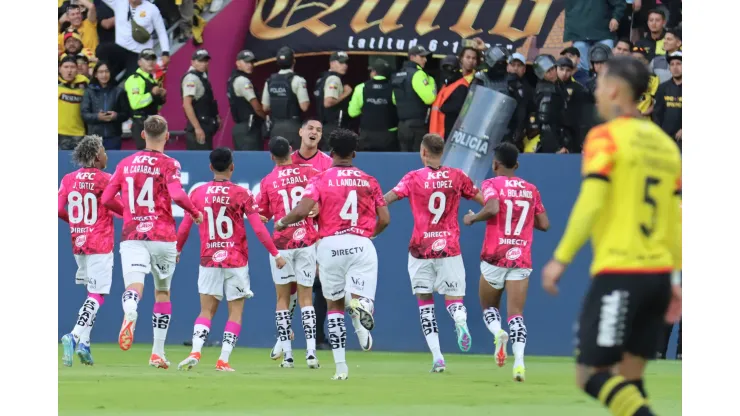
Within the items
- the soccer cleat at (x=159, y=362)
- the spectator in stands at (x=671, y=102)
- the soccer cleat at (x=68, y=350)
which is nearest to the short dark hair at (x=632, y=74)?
the soccer cleat at (x=159, y=362)

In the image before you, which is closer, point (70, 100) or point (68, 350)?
point (68, 350)

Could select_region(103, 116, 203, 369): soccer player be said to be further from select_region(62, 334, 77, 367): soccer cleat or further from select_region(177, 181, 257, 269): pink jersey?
select_region(62, 334, 77, 367): soccer cleat

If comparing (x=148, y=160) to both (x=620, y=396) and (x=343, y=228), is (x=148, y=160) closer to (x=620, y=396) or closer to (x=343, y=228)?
(x=343, y=228)

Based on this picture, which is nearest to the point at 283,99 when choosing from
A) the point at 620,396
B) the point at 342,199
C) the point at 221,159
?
the point at 221,159

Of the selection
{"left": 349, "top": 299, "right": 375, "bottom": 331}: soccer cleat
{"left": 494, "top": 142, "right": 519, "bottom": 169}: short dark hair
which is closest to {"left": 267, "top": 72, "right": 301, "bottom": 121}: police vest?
{"left": 494, "top": 142, "right": 519, "bottom": 169}: short dark hair

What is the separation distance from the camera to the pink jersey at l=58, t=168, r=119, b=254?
Answer: 1307cm

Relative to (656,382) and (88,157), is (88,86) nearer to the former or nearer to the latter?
(88,157)

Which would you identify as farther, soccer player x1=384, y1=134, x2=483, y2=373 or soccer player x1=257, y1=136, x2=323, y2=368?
soccer player x1=257, y1=136, x2=323, y2=368

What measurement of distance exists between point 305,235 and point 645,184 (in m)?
6.33

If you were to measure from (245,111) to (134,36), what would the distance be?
2.20 meters

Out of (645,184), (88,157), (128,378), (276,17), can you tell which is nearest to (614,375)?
(645,184)

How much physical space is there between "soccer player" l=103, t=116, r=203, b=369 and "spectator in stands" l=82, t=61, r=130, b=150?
4132 millimetres

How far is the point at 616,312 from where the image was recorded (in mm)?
6547

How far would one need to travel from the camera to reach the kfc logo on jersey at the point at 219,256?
12.2 metres
